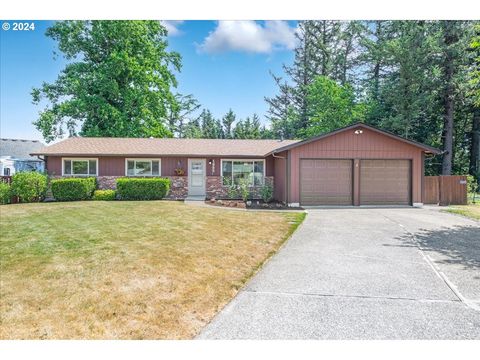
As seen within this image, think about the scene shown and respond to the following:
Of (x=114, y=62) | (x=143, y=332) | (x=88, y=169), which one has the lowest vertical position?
(x=143, y=332)

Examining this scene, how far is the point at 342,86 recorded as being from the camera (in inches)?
994

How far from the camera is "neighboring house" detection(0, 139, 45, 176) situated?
24.2 m

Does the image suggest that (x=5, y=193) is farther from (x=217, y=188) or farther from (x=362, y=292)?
(x=362, y=292)

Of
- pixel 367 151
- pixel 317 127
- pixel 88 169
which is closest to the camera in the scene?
pixel 367 151

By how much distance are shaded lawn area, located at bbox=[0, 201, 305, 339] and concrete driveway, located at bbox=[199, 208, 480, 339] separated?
426 mm

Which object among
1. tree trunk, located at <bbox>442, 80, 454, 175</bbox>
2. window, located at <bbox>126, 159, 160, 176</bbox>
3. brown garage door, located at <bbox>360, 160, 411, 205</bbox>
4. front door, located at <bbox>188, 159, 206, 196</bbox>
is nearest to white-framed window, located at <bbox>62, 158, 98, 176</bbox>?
window, located at <bbox>126, 159, 160, 176</bbox>

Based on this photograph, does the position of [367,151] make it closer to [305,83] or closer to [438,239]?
[438,239]

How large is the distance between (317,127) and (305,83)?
5.98 meters

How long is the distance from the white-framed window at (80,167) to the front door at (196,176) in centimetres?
459

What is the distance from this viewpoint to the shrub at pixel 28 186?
1220 cm

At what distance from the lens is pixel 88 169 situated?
14.6 metres

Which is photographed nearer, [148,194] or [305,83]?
[148,194]

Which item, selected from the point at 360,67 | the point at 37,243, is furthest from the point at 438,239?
the point at 360,67

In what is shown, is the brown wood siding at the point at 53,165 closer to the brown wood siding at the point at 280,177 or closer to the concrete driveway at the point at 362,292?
the brown wood siding at the point at 280,177
